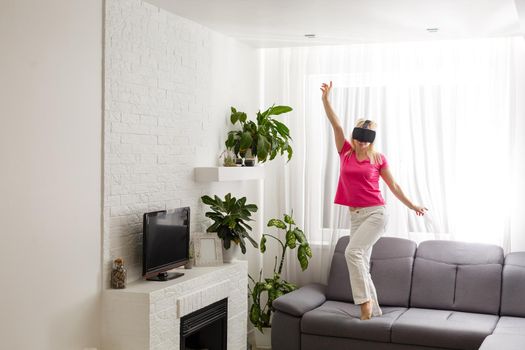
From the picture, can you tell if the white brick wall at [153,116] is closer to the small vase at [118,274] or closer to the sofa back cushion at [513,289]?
the small vase at [118,274]

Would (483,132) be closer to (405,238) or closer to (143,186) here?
(405,238)

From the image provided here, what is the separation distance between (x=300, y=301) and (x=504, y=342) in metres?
1.71

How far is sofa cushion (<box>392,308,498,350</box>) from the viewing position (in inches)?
198

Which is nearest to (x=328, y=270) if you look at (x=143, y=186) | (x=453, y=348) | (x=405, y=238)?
(x=405, y=238)

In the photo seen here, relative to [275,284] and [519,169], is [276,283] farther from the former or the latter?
[519,169]

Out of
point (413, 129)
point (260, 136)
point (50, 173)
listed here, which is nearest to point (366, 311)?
point (260, 136)

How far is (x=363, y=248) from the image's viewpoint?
556 centimetres

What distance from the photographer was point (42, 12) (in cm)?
378

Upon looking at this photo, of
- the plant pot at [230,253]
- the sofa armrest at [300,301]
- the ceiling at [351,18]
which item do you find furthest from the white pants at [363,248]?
the ceiling at [351,18]

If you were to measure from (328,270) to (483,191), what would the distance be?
1584mm

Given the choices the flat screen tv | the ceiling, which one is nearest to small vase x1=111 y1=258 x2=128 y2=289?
the flat screen tv

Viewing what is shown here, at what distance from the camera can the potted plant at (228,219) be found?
18.1 ft

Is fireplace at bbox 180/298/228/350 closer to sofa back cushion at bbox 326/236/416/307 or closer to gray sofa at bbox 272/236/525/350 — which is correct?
gray sofa at bbox 272/236/525/350

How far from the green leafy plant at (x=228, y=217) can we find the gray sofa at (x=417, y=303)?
643 mm
